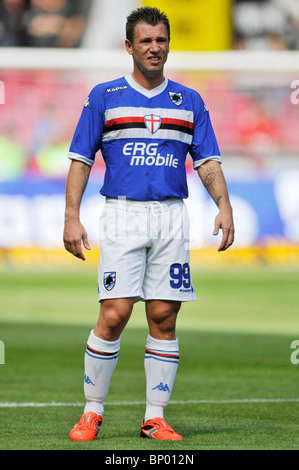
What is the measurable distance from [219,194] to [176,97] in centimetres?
57

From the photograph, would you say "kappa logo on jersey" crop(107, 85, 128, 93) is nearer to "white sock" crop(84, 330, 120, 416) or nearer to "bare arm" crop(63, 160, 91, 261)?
"bare arm" crop(63, 160, 91, 261)

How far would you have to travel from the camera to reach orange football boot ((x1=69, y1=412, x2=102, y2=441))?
4.69 m

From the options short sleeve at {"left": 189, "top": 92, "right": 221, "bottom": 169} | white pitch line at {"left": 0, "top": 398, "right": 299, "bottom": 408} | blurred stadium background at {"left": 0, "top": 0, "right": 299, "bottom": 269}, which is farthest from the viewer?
blurred stadium background at {"left": 0, "top": 0, "right": 299, "bottom": 269}

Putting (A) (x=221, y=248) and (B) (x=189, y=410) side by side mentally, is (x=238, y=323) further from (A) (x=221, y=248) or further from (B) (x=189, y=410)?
(A) (x=221, y=248)

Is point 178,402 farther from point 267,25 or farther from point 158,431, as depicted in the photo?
point 267,25

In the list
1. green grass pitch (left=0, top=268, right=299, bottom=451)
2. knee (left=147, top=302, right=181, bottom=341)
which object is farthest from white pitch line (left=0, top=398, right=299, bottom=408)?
knee (left=147, top=302, right=181, bottom=341)

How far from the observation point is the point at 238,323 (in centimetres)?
1097

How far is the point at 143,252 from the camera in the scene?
485 centimetres

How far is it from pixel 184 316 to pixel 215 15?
27.2 feet

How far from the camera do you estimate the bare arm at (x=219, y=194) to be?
4863 millimetres

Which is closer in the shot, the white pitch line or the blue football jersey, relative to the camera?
the blue football jersey

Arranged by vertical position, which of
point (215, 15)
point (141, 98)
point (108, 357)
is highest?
point (215, 15)
